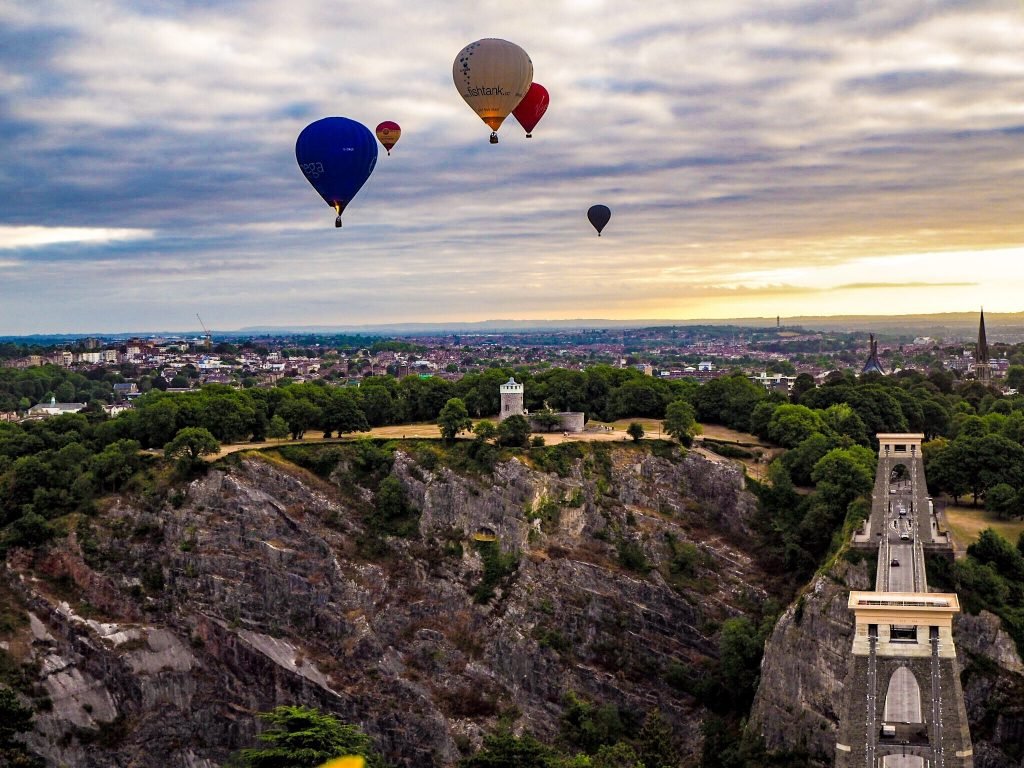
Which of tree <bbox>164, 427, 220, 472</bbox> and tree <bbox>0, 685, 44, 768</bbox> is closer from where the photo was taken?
tree <bbox>0, 685, 44, 768</bbox>

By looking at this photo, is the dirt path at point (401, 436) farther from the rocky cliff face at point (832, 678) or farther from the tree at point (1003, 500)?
the rocky cliff face at point (832, 678)

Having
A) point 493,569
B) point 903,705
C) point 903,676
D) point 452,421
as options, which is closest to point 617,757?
point 903,676

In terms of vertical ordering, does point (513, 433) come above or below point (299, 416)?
below

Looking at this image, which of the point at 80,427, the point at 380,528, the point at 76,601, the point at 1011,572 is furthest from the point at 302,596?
the point at 1011,572

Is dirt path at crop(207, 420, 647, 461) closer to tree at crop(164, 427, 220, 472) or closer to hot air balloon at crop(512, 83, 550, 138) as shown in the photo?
tree at crop(164, 427, 220, 472)

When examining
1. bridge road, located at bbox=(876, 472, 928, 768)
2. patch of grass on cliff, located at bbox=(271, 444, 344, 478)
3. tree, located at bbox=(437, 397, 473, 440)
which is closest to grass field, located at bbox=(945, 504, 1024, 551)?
bridge road, located at bbox=(876, 472, 928, 768)

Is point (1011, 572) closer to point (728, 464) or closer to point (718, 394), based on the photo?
point (728, 464)

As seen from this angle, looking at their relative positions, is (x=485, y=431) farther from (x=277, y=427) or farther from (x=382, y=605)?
(x=277, y=427)
